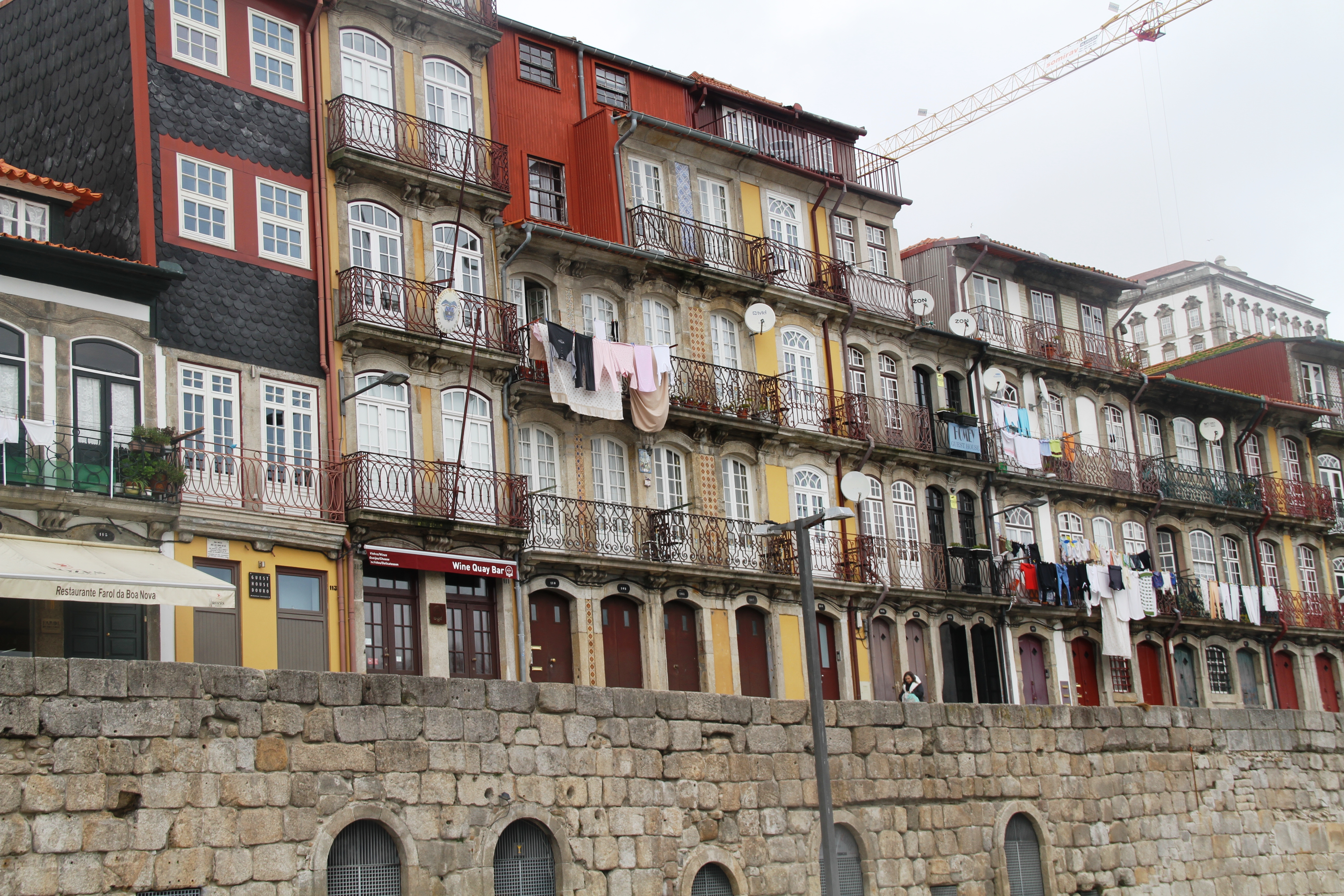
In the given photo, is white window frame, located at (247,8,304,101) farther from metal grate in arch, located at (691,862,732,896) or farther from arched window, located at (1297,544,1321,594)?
arched window, located at (1297,544,1321,594)

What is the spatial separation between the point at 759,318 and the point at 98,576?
53.1 feet

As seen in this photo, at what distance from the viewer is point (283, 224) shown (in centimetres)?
2495

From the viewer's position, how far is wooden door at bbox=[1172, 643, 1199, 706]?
39938 mm

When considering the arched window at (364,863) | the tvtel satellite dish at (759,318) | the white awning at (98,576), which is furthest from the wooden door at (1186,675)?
the arched window at (364,863)

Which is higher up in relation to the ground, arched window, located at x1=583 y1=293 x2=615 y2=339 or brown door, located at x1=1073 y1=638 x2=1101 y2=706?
arched window, located at x1=583 y1=293 x2=615 y2=339

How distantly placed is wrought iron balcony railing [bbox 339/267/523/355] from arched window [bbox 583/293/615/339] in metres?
2.15

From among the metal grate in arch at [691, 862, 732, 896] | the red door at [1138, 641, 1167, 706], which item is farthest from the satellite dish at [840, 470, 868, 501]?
the red door at [1138, 641, 1167, 706]

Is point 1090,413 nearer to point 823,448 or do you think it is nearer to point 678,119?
point 823,448

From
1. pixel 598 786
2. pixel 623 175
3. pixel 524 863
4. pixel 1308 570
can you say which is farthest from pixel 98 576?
pixel 1308 570

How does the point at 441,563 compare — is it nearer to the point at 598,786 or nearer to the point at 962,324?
the point at 598,786

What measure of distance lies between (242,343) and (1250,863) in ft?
66.6

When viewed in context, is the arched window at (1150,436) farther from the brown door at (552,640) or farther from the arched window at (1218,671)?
the brown door at (552,640)

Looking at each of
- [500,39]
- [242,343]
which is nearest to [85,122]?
[242,343]

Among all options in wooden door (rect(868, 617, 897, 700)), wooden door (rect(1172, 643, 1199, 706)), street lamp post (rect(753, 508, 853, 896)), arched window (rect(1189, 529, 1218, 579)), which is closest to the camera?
street lamp post (rect(753, 508, 853, 896))
